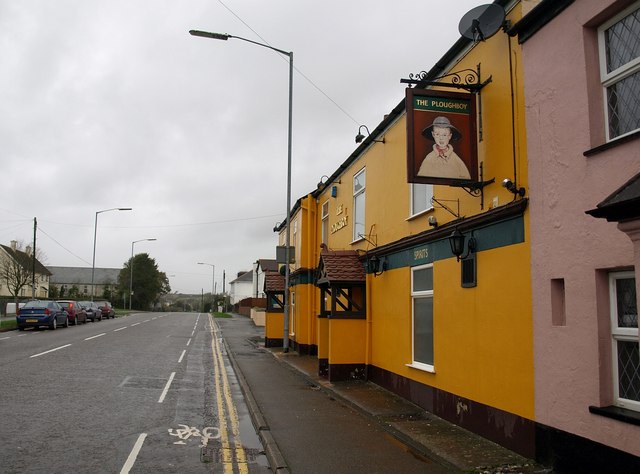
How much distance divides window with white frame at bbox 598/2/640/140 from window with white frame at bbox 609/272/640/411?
1.52 m

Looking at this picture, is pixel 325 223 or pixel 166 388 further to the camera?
pixel 325 223

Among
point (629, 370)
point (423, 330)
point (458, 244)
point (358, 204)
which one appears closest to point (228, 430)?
point (423, 330)

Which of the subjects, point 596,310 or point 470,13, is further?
point 470,13

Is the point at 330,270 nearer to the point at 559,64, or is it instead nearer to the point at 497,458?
the point at 497,458

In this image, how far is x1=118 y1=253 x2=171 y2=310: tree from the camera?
8781 centimetres

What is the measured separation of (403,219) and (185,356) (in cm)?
1118

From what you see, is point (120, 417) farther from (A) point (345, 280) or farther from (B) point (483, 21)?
(B) point (483, 21)

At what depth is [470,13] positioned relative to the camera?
25.5 ft

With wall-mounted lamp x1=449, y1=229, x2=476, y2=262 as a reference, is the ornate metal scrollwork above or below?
above

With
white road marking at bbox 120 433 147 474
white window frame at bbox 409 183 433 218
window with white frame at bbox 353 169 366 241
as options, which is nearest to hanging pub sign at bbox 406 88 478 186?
white window frame at bbox 409 183 433 218

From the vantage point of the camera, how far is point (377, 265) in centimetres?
1260

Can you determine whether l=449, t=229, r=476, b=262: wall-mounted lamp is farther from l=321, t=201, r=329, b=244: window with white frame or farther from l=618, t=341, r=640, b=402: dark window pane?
l=321, t=201, r=329, b=244: window with white frame

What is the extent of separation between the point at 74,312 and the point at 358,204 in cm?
A: 2925

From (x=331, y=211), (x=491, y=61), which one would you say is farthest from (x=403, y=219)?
(x=331, y=211)
